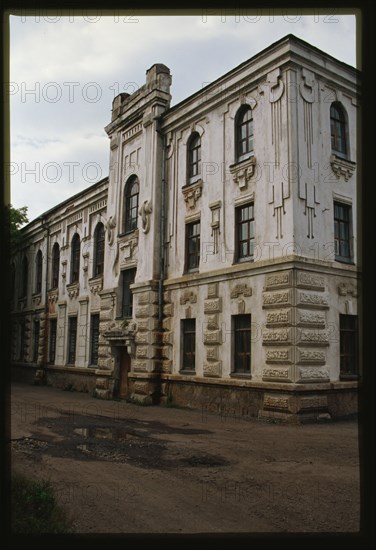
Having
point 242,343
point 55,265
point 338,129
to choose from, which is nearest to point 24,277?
point 55,265

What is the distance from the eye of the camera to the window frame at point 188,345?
613 inches

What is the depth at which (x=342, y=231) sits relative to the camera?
1405 cm

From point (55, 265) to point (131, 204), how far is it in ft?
33.7

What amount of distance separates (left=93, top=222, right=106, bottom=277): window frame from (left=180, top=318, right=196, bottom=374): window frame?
25.7 feet

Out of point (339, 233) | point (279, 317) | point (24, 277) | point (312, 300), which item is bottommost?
point (279, 317)

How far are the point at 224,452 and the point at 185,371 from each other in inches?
270

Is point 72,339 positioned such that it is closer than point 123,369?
No

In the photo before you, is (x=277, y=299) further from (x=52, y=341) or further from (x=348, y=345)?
(x=52, y=341)

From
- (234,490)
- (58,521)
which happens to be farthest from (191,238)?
(58,521)

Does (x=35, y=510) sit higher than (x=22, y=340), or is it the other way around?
(x=22, y=340)

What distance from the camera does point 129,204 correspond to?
19547mm

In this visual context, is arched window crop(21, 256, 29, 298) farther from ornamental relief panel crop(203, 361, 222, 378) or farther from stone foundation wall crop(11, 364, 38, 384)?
ornamental relief panel crop(203, 361, 222, 378)

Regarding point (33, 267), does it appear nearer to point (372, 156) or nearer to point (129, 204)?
point (129, 204)

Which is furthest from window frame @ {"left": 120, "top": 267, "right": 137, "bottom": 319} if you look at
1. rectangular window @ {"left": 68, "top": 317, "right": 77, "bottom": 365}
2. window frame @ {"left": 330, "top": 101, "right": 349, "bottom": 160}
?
window frame @ {"left": 330, "top": 101, "right": 349, "bottom": 160}
